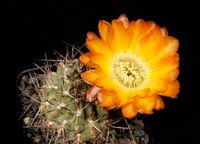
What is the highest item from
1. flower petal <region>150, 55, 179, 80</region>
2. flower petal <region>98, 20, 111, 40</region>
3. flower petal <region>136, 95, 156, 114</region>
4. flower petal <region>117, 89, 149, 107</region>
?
flower petal <region>98, 20, 111, 40</region>

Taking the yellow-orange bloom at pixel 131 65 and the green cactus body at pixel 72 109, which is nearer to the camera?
the yellow-orange bloom at pixel 131 65

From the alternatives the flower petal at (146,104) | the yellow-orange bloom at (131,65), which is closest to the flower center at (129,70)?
the yellow-orange bloom at (131,65)

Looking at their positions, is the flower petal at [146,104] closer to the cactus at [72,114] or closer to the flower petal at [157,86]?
the flower petal at [157,86]

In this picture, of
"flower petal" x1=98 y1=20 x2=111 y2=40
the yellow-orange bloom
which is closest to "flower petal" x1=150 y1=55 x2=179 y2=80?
the yellow-orange bloom

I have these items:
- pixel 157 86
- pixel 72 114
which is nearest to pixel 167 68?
pixel 157 86

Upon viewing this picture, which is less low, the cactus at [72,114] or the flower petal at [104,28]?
the flower petal at [104,28]

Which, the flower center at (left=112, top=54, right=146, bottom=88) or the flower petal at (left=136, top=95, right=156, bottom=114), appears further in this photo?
the flower center at (left=112, top=54, right=146, bottom=88)

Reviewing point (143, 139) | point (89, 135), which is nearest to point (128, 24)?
point (89, 135)

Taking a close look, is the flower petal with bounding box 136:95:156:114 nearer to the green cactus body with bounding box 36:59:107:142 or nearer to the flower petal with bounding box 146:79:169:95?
the flower petal with bounding box 146:79:169:95
